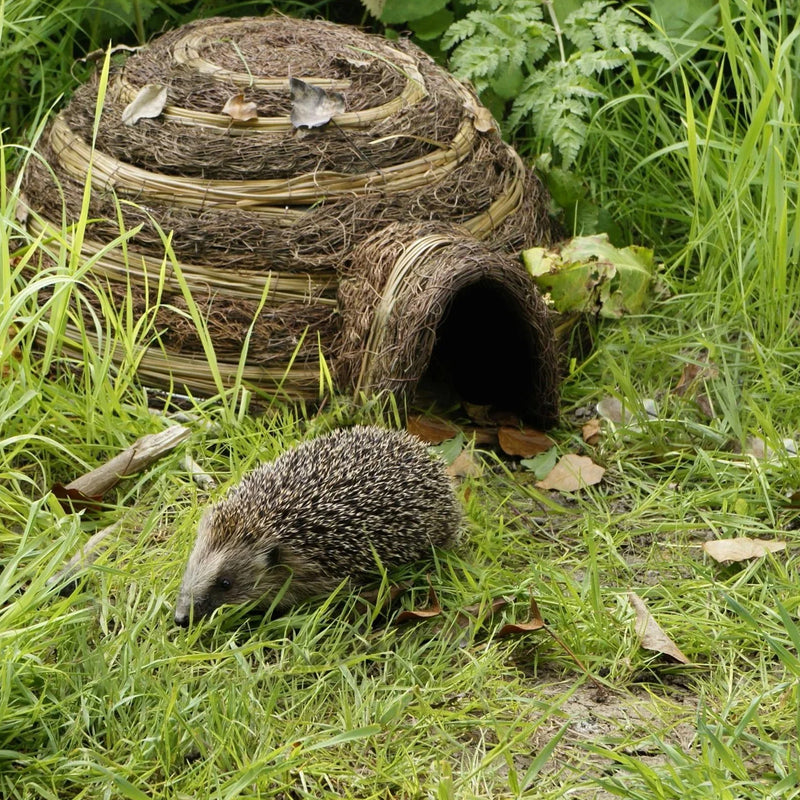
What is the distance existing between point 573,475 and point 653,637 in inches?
40.6

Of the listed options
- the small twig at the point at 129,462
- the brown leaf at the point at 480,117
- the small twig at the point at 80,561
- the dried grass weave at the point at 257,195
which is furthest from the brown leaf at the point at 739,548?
the brown leaf at the point at 480,117

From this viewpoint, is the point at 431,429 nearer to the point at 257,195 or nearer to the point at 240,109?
the point at 257,195

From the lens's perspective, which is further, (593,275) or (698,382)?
(593,275)

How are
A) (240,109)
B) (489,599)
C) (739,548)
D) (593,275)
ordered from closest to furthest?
(489,599) < (739,548) < (240,109) < (593,275)

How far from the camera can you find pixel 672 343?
4.94 m

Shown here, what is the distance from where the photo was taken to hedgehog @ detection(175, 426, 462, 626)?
3.47 m

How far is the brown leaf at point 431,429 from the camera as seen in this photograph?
454 centimetres

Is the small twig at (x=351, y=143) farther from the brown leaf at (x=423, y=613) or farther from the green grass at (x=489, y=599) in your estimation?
the brown leaf at (x=423, y=613)

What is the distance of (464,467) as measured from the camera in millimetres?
4402

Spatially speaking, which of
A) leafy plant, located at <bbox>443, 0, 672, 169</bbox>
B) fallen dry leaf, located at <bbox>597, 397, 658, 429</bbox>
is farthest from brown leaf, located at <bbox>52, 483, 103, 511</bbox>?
leafy plant, located at <bbox>443, 0, 672, 169</bbox>

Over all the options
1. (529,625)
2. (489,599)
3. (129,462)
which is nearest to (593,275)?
(489,599)

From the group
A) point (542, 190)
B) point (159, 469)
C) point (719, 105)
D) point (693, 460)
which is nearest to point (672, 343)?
point (693, 460)

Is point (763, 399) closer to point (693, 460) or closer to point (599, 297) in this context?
point (693, 460)

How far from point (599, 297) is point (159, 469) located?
2.08 m
